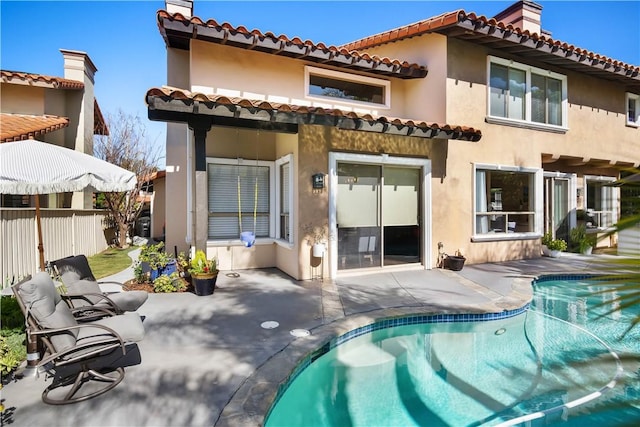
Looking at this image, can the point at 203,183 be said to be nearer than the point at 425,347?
No

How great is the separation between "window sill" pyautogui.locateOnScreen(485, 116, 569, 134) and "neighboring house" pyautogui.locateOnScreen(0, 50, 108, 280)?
53.9ft

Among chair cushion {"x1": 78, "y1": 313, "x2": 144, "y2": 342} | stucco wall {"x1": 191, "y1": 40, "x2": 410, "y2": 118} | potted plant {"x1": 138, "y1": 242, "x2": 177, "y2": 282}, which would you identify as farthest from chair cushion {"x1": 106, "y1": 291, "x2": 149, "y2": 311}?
stucco wall {"x1": 191, "y1": 40, "x2": 410, "y2": 118}

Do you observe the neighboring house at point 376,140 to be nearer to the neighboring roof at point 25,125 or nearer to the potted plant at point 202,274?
the potted plant at point 202,274

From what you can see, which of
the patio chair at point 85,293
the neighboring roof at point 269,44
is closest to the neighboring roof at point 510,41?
the neighboring roof at point 269,44

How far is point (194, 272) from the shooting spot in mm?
8883

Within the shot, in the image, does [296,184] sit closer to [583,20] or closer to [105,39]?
[105,39]

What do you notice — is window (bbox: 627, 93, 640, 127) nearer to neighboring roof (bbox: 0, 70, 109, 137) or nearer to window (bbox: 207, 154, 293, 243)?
window (bbox: 207, 154, 293, 243)

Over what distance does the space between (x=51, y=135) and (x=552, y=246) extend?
927 inches

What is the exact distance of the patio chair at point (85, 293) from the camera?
6.24 m

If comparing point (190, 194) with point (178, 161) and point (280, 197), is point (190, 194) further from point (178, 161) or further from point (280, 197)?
point (280, 197)

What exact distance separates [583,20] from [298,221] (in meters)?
15.1

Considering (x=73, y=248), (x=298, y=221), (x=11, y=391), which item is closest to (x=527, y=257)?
(x=298, y=221)

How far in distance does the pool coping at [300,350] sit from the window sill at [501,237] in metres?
2.94

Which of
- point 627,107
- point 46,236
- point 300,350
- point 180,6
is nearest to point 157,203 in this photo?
point 46,236
